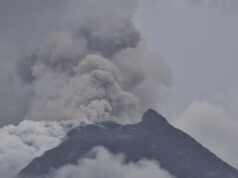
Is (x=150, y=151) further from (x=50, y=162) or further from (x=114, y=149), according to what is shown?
(x=50, y=162)

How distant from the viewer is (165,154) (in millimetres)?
136375

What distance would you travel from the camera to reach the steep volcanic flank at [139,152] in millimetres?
132500

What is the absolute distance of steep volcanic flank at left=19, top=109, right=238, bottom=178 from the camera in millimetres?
132500

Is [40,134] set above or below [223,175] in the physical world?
above

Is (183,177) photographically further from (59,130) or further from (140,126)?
(59,130)

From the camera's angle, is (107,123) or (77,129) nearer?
(107,123)

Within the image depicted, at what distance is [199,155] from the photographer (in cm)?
14000

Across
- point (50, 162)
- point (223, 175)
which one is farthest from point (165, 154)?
point (50, 162)

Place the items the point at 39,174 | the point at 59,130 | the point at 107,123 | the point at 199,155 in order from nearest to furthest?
the point at 107,123 → the point at 59,130 → the point at 39,174 → the point at 199,155

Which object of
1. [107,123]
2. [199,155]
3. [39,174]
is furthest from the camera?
[199,155]

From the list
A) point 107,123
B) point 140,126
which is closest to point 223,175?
point 140,126

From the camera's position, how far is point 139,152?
136625 millimetres

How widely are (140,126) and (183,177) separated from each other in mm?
15099

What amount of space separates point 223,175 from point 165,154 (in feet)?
37.8
